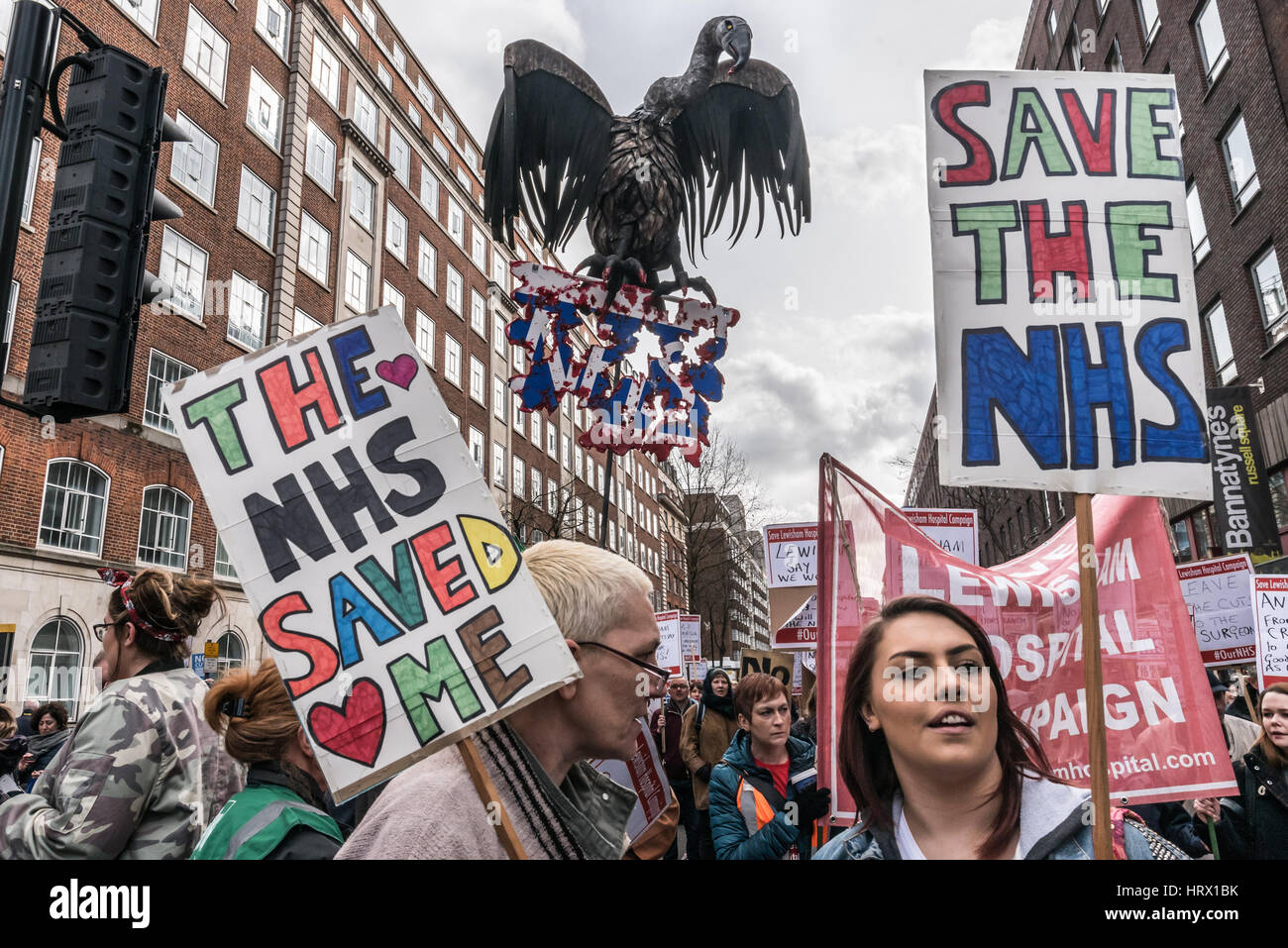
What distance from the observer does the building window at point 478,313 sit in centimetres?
3323

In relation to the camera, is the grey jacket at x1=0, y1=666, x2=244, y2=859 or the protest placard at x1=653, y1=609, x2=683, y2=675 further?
the protest placard at x1=653, y1=609, x2=683, y2=675

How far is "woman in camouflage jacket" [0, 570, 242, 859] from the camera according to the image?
2.35 meters

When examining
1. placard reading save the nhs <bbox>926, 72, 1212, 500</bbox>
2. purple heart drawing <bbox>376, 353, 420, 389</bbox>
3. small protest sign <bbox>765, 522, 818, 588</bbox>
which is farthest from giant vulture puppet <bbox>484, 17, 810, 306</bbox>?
small protest sign <bbox>765, 522, 818, 588</bbox>

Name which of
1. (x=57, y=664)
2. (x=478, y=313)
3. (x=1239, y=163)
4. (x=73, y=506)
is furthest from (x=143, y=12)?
(x=1239, y=163)

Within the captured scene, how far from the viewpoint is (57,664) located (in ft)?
51.1

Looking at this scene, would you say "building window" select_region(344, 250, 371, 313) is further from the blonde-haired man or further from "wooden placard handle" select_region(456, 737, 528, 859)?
"wooden placard handle" select_region(456, 737, 528, 859)

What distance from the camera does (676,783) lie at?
6.73 metres

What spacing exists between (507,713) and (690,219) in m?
3.27

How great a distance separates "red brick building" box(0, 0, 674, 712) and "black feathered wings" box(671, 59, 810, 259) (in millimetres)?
7618

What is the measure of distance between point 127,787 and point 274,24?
82.2 feet

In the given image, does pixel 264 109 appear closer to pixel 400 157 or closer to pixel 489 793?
pixel 400 157

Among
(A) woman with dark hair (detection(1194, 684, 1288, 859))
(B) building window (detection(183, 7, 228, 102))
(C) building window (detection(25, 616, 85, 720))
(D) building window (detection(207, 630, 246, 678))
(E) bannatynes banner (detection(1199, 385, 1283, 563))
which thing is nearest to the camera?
(A) woman with dark hair (detection(1194, 684, 1288, 859))
